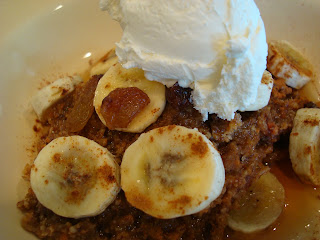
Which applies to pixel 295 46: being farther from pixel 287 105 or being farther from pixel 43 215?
pixel 43 215

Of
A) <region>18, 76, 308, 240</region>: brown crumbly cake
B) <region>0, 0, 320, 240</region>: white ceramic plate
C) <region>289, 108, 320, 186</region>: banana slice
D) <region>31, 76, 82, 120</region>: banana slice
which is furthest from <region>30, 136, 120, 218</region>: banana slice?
<region>289, 108, 320, 186</region>: banana slice

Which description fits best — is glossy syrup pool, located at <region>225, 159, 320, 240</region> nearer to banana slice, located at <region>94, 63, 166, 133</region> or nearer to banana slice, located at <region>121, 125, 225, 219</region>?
banana slice, located at <region>121, 125, 225, 219</region>

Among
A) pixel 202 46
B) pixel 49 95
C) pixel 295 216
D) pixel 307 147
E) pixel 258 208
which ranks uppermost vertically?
pixel 202 46

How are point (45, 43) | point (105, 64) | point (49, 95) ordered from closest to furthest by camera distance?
point (49, 95), point (105, 64), point (45, 43)

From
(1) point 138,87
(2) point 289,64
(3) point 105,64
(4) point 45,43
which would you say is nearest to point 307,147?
(2) point 289,64

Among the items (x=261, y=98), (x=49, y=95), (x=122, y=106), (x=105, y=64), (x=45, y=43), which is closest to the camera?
(x=122, y=106)

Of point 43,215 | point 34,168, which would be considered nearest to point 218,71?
point 34,168

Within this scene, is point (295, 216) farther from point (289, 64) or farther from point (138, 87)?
point (138, 87)

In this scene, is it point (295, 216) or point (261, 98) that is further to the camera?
point (295, 216)
